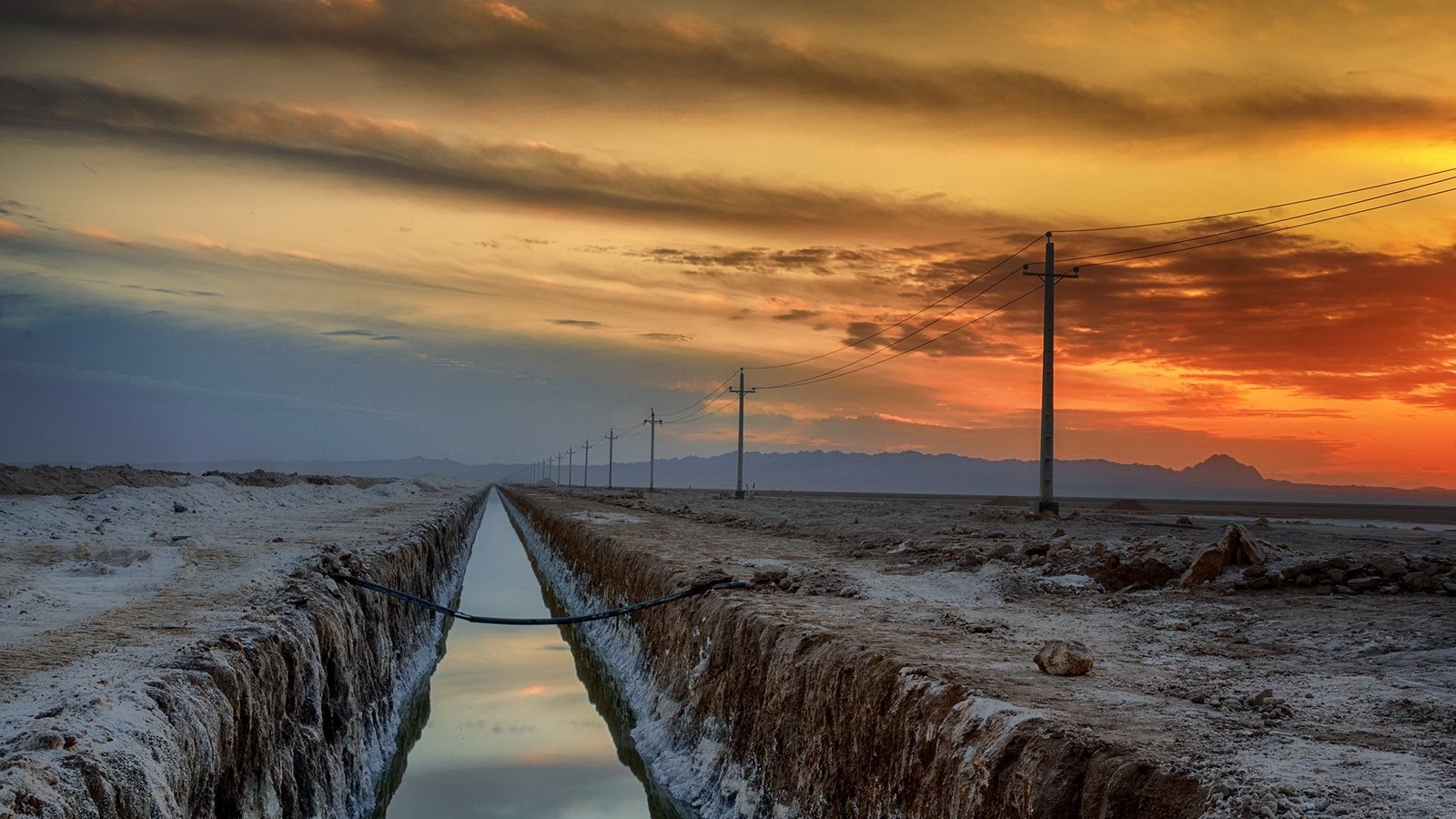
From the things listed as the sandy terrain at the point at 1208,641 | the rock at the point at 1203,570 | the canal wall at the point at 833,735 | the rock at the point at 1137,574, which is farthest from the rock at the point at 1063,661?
the rock at the point at 1137,574

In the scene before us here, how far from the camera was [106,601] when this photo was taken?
34.7 ft

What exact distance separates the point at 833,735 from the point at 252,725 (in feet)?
13.5

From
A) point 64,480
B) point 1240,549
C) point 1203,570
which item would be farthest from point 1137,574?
point 64,480

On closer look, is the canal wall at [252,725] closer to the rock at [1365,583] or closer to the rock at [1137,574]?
the rock at [1137,574]

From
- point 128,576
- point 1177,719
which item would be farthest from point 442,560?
point 1177,719

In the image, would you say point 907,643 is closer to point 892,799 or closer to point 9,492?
point 892,799

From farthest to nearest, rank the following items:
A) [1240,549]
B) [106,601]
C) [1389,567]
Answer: [1240,549]
[1389,567]
[106,601]

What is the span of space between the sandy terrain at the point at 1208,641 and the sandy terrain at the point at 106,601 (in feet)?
16.3

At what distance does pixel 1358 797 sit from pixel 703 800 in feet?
22.0

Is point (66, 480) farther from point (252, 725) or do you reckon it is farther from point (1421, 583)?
point (1421, 583)

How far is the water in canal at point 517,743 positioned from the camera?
11.2 metres

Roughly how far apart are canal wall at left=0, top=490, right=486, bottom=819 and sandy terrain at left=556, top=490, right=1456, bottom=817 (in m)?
4.45

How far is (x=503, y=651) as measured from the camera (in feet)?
67.7

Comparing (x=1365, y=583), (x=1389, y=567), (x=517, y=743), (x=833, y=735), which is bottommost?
(x=517, y=743)
